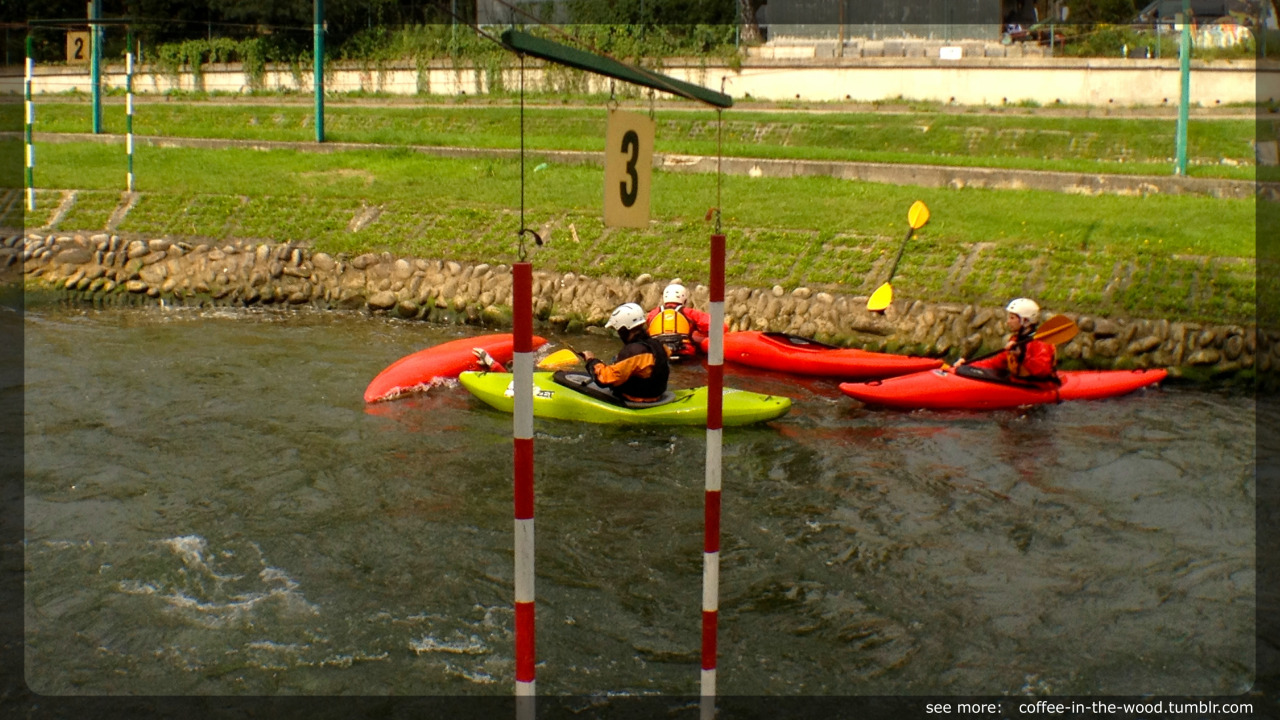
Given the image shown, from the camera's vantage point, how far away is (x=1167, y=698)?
4762 millimetres

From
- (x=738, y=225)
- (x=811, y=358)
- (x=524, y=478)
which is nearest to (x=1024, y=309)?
(x=811, y=358)

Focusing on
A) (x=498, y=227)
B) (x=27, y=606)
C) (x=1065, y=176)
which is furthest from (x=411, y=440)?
(x=1065, y=176)

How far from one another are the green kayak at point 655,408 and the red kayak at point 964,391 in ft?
3.21

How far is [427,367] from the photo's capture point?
9.40m

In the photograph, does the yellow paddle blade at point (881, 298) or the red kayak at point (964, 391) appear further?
the yellow paddle blade at point (881, 298)

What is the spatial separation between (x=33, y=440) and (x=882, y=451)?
583cm

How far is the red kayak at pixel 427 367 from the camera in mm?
9094

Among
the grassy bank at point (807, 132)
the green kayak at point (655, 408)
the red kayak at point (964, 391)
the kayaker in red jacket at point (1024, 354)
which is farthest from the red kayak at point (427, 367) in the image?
the grassy bank at point (807, 132)

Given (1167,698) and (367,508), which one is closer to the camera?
(1167,698)

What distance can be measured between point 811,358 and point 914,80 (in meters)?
14.4

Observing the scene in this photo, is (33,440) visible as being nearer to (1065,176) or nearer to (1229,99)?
(1065,176)

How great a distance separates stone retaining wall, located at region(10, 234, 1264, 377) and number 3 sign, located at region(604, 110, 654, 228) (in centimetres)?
699

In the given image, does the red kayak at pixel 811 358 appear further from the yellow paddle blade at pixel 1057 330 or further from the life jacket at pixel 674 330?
the yellow paddle blade at pixel 1057 330

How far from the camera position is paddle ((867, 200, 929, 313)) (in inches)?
421
